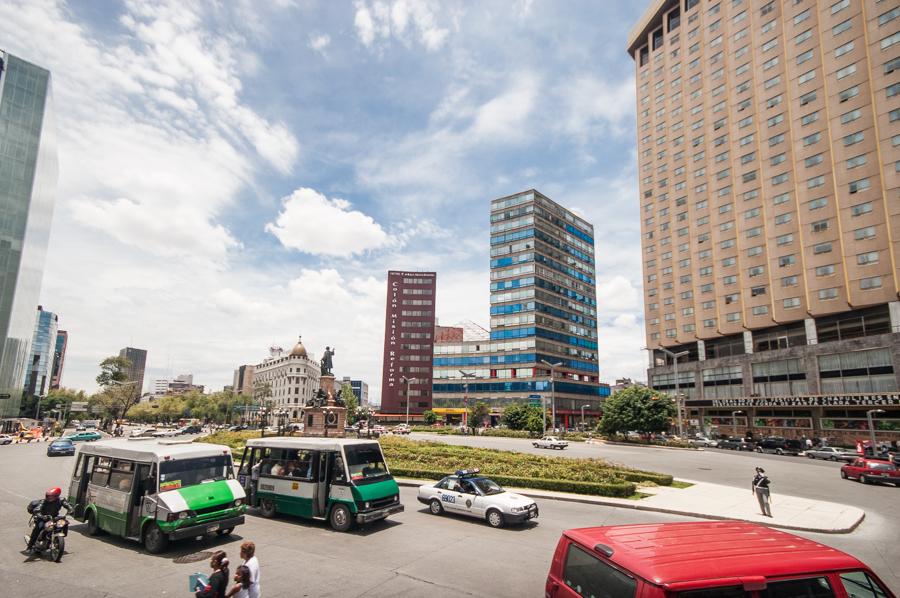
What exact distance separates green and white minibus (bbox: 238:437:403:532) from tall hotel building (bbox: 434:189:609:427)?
91.0m

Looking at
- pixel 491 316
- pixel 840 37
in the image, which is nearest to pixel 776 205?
pixel 840 37

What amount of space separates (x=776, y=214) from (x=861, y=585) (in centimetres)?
7369

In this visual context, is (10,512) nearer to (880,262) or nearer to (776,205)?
(880,262)

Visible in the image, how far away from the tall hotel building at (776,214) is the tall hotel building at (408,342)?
73494mm

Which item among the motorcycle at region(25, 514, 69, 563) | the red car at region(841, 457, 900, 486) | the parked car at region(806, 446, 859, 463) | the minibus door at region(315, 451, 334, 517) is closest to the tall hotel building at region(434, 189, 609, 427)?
the parked car at region(806, 446, 859, 463)

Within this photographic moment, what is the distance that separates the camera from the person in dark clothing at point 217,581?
760 centimetres

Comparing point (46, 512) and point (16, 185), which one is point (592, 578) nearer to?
point (46, 512)

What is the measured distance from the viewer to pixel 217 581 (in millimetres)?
7727

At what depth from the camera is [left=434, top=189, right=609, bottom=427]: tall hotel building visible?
109 meters

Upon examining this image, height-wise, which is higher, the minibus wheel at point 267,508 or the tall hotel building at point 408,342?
the tall hotel building at point 408,342

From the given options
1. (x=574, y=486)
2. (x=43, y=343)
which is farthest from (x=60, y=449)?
(x=43, y=343)

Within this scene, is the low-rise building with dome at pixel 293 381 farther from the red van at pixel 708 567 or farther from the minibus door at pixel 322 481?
the red van at pixel 708 567

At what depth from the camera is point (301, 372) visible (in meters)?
149

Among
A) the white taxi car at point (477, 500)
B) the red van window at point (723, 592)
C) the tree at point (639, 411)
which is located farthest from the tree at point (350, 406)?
the red van window at point (723, 592)
